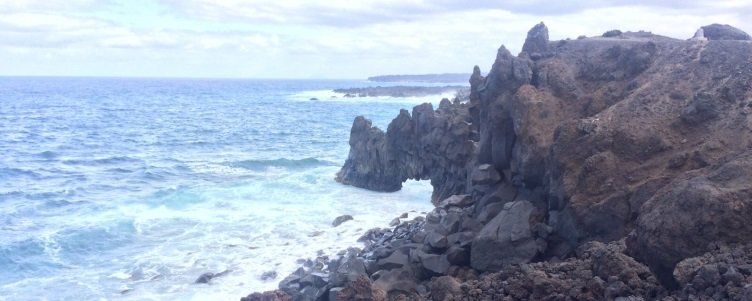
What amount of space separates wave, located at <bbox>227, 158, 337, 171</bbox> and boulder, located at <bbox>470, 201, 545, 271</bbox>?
28325mm

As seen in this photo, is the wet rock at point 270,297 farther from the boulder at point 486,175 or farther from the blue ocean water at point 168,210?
the boulder at point 486,175

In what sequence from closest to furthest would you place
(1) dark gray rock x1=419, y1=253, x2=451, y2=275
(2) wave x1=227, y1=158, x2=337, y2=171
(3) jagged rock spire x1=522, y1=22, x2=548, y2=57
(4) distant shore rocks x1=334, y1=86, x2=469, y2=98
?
(1) dark gray rock x1=419, y1=253, x2=451, y2=275
(3) jagged rock spire x1=522, y1=22, x2=548, y2=57
(2) wave x1=227, y1=158, x2=337, y2=171
(4) distant shore rocks x1=334, y1=86, x2=469, y2=98

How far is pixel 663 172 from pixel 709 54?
202 inches

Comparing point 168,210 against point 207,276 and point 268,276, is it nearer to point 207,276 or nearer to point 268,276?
point 207,276

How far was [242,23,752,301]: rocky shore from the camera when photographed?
399 inches

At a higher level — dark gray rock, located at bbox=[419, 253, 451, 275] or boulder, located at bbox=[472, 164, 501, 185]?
boulder, located at bbox=[472, 164, 501, 185]

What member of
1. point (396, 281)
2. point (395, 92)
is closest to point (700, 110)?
point (396, 281)

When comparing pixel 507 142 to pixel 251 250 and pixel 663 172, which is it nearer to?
pixel 663 172

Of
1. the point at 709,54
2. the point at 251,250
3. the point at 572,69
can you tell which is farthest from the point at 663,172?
the point at 251,250

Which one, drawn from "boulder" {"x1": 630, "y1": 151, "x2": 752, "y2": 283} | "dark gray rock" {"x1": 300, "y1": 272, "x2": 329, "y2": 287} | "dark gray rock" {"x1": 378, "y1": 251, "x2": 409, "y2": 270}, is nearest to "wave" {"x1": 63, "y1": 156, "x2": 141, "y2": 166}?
"dark gray rock" {"x1": 300, "y1": 272, "x2": 329, "y2": 287}

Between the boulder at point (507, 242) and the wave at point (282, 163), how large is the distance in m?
A: 28.3

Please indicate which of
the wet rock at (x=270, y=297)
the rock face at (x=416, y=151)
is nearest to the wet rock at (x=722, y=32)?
the rock face at (x=416, y=151)

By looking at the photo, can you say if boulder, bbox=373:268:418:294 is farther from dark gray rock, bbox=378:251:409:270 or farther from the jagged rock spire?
the jagged rock spire

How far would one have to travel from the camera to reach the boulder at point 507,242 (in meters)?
14.1
